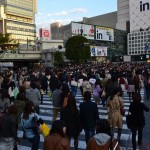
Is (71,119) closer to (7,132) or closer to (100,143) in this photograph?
(7,132)

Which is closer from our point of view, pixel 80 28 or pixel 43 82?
pixel 43 82

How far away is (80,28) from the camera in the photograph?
8094 cm

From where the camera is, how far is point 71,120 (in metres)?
5.99

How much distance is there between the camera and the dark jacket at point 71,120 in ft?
19.7

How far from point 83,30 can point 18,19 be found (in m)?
43.3

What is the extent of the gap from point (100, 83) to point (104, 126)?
317 inches

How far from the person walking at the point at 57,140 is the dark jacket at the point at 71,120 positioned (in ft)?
6.31

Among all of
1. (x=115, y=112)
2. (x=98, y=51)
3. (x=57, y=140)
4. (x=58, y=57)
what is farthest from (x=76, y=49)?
(x=57, y=140)

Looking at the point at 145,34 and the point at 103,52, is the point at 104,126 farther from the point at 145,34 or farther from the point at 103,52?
the point at 145,34

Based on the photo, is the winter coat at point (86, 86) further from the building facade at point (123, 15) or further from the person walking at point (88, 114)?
the building facade at point (123, 15)

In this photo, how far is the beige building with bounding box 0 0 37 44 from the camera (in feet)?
353

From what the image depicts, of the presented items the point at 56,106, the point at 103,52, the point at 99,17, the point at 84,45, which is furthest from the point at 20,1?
the point at 56,106

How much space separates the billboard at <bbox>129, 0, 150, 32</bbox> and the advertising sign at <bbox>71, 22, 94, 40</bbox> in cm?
4208

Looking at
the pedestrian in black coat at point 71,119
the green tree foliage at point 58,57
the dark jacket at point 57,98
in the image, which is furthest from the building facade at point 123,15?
the pedestrian in black coat at point 71,119
